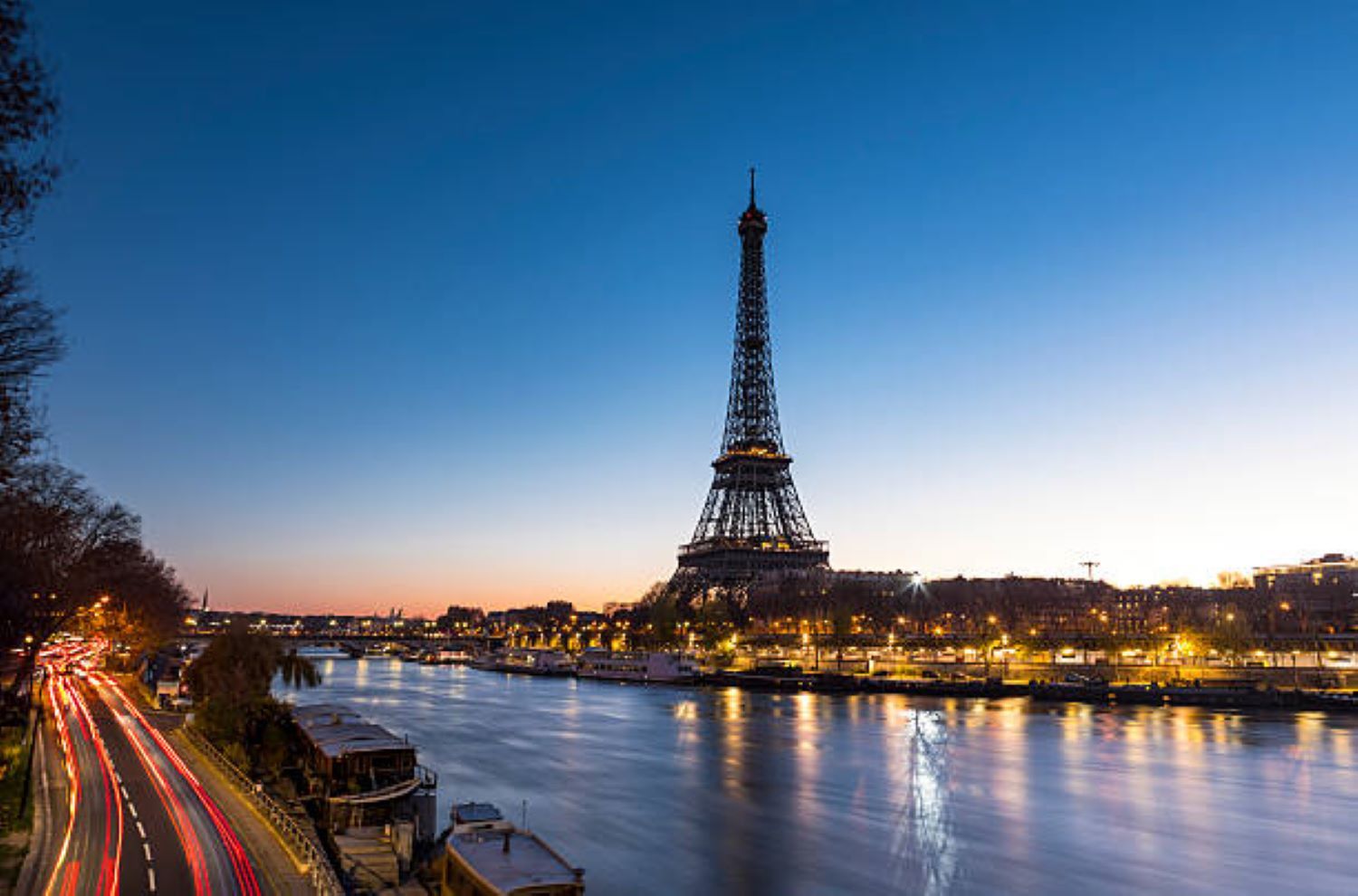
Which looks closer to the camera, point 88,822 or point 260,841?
point 260,841

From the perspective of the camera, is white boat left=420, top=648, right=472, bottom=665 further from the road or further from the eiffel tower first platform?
the road

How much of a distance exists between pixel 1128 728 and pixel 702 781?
36144 mm

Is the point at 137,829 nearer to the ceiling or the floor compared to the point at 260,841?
nearer to the floor

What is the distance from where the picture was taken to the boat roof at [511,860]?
1969cm

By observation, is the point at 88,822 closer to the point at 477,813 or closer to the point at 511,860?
the point at 477,813

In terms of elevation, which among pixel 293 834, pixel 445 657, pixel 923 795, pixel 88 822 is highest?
pixel 293 834

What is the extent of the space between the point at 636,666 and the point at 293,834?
10257cm

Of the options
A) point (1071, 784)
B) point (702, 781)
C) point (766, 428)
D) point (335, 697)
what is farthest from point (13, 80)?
point (766, 428)

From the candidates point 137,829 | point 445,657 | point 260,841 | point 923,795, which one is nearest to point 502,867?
point 260,841

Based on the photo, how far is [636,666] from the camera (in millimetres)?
123188

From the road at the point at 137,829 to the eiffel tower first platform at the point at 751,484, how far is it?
328 feet

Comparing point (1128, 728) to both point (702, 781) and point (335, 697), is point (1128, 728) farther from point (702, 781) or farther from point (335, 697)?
point (335, 697)

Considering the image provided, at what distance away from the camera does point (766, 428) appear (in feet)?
474

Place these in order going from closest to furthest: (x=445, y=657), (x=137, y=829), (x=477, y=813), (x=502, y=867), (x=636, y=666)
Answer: (x=502, y=867) < (x=137, y=829) < (x=477, y=813) < (x=636, y=666) < (x=445, y=657)
